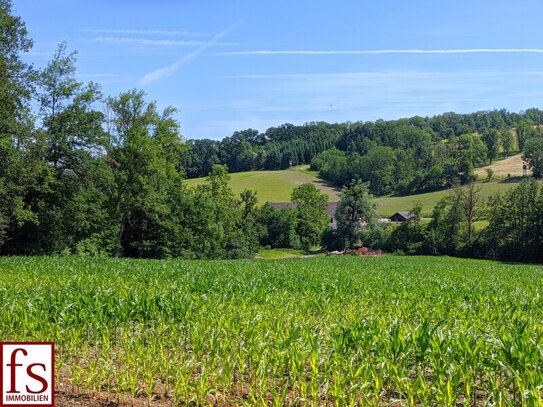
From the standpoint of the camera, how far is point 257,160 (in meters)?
144

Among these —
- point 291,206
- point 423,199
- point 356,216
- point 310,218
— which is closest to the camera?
point 356,216

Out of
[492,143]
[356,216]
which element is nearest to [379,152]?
[492,143]

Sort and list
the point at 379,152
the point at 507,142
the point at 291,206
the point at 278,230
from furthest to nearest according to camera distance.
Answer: the point at 507,142
the point at 379,152
the point at 291,206
the point at 278,230

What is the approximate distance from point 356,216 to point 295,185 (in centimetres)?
4844

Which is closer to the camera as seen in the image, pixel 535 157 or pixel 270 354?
pixel 270 354

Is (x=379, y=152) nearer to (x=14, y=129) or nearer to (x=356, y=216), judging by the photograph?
(x=356, y=216)

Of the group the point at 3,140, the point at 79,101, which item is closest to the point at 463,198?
the point at 79,101

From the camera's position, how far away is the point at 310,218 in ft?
287

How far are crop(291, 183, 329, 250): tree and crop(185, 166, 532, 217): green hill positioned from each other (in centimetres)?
894

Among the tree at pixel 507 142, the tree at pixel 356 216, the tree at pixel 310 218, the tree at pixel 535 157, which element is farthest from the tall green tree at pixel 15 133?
the tree at pixel 507 142

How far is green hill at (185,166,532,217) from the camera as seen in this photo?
97750 millimetres

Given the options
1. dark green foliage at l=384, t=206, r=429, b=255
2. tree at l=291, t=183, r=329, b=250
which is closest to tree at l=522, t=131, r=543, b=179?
tree at l=291, t=183, r=329, b=250

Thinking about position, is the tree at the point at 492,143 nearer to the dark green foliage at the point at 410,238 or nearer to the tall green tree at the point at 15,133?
the dark green foliage at the point at 410,238

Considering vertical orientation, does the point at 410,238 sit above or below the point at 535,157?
below
